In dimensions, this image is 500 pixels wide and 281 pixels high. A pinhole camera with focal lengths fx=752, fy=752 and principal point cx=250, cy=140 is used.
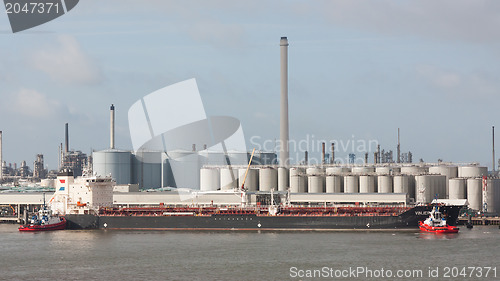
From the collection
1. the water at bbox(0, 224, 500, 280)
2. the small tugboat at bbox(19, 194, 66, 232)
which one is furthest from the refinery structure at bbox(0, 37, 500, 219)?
the water at bbox(0, 224, 500, 280)

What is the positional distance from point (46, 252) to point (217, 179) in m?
61.1

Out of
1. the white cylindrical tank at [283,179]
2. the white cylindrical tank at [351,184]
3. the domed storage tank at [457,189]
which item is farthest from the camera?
the white cylindrical tank at [283,179]

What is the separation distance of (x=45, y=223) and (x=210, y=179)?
141 feet

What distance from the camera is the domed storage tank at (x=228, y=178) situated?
114 meters

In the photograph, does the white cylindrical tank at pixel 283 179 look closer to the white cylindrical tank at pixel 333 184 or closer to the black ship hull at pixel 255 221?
the white cylindrical tank at pixel 333 184

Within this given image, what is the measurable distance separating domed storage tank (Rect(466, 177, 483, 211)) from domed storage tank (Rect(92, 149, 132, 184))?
59705mm

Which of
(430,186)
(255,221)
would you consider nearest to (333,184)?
(430,186)

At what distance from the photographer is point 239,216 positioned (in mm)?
73688

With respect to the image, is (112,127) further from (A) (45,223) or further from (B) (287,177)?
(A) (45,223)

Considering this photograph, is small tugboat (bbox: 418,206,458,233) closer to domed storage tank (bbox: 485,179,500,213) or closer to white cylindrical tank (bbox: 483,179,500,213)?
white cylindrical tank (bbox: 483,179,500,213)

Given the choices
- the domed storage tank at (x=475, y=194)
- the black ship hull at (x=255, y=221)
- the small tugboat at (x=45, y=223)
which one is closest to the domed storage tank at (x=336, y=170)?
the domed storage tank at (x=475, y=194)

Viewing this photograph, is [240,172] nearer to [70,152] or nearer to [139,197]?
[139,197]

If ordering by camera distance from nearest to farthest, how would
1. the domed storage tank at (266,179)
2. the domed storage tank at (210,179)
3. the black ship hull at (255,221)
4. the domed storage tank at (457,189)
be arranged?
1. the black ship hull at (255,221)
2. the domed storage tank at (457,189)
3. the domed storage tank at (266,179)
4. the domed storage tank at (210,179)

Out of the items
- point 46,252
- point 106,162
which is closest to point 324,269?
point 46,252
